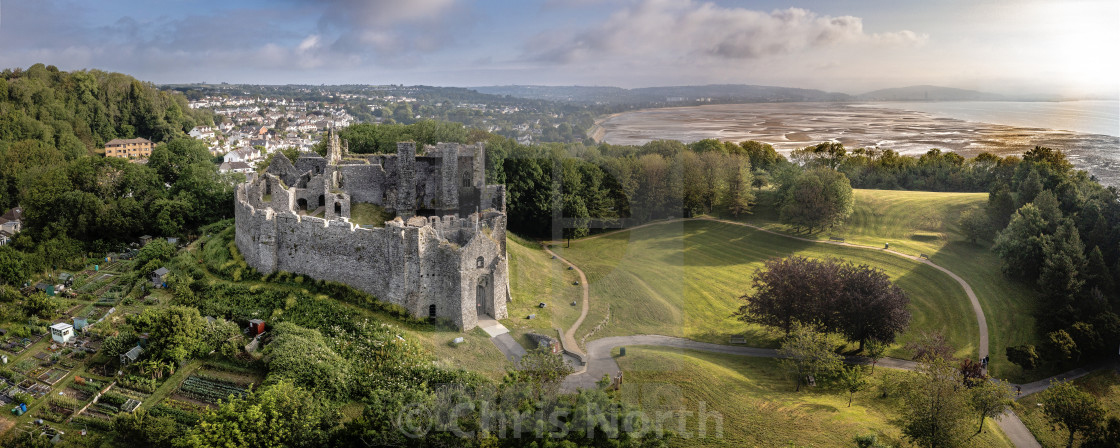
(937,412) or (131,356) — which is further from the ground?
(131,356)

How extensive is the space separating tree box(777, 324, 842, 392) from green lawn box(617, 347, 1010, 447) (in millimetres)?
901

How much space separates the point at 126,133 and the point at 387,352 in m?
87.8

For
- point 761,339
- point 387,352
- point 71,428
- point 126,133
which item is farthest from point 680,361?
point 126,133

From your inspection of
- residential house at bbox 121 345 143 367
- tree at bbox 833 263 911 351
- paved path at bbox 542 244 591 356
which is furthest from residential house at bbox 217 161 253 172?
tree at bbox 833 263 911 351

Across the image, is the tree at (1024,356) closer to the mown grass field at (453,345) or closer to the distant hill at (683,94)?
the mown grass field at (453,345)

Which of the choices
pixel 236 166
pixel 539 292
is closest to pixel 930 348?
pixel 539 292

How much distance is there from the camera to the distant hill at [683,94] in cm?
8331

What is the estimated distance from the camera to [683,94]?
294ft

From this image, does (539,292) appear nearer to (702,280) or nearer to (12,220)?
(702,280)

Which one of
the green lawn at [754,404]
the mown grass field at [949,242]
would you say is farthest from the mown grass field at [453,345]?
the mown grass field at [949,242]

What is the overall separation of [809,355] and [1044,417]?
10064 mm

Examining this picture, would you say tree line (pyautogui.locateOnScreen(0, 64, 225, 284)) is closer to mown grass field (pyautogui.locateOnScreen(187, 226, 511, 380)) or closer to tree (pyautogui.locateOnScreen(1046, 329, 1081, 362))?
mown grass field (pyautogui.locateOnScreen(187, 226, 511, 380))

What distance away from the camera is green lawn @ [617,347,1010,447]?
81.0 ft

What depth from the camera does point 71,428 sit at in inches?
981
